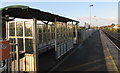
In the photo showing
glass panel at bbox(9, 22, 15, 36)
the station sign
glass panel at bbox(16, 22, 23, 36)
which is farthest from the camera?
glass panel at bbox(9, 22, 15, 36)

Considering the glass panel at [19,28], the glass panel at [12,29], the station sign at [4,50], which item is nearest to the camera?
the station sign at [4,50]

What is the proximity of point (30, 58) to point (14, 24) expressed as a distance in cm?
212

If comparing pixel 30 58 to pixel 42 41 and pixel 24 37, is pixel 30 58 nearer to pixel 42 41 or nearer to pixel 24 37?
pixel 24 37

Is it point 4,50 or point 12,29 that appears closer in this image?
point 4,50

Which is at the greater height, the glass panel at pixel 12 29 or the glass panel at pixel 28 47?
the glass panel at pixel 12 29

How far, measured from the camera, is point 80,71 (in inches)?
311

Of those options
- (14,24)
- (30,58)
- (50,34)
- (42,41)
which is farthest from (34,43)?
(50,34)

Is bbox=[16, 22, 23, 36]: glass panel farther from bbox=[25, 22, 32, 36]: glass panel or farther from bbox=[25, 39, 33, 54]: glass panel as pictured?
bbox=[25, 39, 33, 54]: glass panel

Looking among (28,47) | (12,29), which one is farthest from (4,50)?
(12,29)

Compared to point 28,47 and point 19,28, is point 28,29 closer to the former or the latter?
point 19,28

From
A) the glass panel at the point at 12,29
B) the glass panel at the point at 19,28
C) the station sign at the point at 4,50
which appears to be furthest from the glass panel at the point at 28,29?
the station sign at the point at 4,50

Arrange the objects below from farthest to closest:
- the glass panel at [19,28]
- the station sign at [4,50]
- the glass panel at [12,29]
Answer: the glass panel at [12,29] → the glass panel at [19,28] → the station sign at [4,50]

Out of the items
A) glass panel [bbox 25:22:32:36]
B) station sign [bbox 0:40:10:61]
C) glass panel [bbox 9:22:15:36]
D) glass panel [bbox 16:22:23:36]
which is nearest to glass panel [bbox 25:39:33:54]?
glass panel [bbox 25:22:32:36]

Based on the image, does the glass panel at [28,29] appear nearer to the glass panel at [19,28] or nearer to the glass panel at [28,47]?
the glass panel at [19,28]
